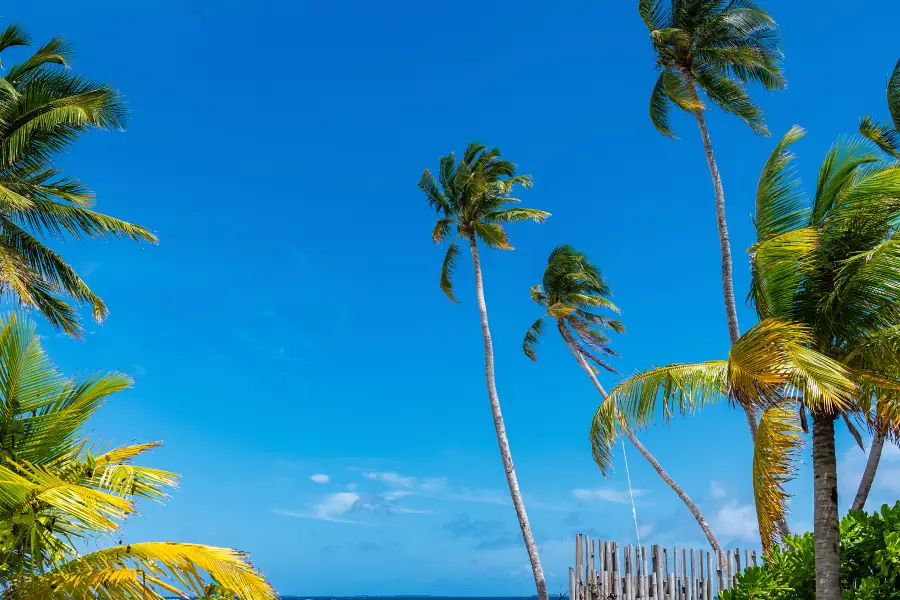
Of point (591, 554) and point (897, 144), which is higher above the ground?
point (897, 144)

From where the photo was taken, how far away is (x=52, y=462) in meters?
5.42

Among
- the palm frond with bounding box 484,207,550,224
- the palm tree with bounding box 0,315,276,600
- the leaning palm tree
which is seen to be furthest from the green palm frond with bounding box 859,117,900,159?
the palm tree with bounding box 0,315,276,600

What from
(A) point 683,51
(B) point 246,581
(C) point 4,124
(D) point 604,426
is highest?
(A) point 683,51

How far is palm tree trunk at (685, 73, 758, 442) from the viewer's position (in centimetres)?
1463

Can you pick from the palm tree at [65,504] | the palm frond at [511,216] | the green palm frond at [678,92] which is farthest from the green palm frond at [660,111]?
the palm tree at [65,504]

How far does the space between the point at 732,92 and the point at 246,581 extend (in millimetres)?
14877

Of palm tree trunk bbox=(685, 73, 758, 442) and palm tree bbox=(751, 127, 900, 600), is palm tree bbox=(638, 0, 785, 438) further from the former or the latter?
palm tree bbox=(751, 127, 900, 600)

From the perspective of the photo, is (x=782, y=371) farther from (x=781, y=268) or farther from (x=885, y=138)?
(x=885, y=138)

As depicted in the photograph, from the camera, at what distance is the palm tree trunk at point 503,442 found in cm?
1758

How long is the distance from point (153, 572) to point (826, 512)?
6638 millimetres

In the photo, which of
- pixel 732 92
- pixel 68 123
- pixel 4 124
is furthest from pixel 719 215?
pixel 4 124

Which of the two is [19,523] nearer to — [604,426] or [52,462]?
[52,462]

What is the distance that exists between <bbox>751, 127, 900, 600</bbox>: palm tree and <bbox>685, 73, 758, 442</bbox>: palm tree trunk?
5350 mm

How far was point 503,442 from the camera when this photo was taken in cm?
1878
